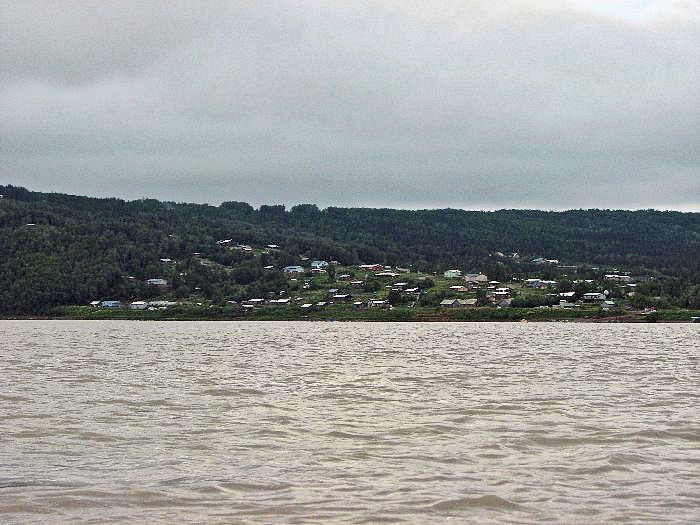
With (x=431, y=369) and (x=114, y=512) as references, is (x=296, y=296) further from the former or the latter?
(x=114, y=512)

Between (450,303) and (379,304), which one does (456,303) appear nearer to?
(450,303)

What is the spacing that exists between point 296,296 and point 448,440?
169002 mm

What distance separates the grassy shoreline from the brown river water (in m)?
106

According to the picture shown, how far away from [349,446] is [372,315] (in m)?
138

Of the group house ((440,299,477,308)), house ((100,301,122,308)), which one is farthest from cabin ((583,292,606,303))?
house ((100,301,122,308))

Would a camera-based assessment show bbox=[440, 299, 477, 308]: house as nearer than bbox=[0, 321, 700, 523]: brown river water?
No

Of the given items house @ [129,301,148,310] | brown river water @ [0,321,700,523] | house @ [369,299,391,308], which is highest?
house @ [369,299,391,308]

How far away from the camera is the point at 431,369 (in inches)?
1868

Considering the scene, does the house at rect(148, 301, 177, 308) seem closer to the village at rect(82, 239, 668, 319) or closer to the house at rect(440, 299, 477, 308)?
the village at rect(82, 239, 668, 319)

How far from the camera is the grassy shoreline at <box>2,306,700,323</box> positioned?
14812cm

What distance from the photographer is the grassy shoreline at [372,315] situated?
148 metres

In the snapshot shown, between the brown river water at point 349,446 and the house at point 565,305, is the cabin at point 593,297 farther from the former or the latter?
the brown river water at point 349,446

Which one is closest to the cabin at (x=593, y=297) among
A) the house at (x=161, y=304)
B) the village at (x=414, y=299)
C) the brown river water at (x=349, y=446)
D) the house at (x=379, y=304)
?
the village at (x=414, y=299)

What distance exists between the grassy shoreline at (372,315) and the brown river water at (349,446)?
106 m
